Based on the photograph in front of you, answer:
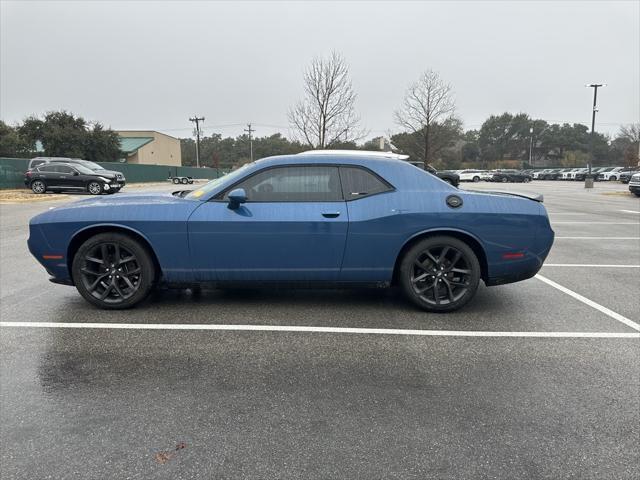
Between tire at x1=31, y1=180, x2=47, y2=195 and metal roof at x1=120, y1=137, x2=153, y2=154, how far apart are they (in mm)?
40866

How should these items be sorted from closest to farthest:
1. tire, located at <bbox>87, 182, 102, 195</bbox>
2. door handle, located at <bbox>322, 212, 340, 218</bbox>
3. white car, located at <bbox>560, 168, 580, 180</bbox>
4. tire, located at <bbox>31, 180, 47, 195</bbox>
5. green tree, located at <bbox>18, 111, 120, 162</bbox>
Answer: door handle, located at <bbox>322, 212, 340, 218</bbox> < tire, located at <bbox>87, 182, 102, 195</bbox> < tire, located at <bbox>31, 180, 47, 195</bbox> < green tree, located at <bbox>18, 111, 120, 162</bbox> < white car, located at <bbox>560, 168, 580, 180</bbox>

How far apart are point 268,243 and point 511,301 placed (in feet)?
8.89

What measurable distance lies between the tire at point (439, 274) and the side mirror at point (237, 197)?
1614mm

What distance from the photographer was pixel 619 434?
2391mm

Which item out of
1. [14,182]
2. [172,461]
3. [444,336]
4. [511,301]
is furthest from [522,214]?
[14,182]

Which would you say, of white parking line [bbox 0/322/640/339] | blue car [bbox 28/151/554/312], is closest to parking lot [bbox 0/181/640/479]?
white parking line [bbox 0/322/640/339]

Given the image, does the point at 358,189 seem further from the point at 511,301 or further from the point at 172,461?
the point at 172,461

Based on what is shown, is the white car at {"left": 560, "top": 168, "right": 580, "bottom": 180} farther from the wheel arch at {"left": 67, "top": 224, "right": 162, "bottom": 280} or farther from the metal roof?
the wheel arch at {"left": 67, "top": 224, "right": 162, "bottom": 280}

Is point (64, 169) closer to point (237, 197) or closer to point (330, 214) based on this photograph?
point (237, 197)

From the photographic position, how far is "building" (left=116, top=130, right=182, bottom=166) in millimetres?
61247

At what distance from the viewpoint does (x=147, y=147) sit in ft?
210

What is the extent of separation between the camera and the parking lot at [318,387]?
2182mm

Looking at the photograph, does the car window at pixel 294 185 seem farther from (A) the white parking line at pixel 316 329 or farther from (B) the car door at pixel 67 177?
(B) the car door at pixel 67 177

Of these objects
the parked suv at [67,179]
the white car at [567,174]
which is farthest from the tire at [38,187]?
the white car at [567,174]
